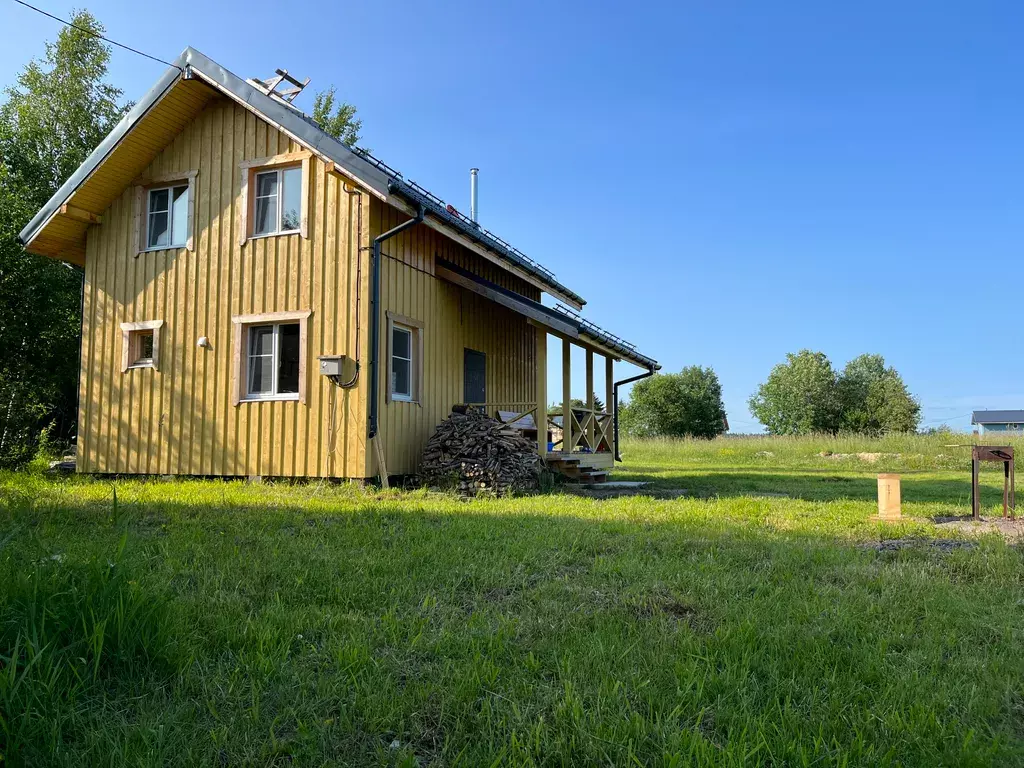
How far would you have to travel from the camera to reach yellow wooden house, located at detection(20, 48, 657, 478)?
35.7ft

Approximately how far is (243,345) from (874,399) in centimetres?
5739

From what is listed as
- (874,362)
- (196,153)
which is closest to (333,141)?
(196,153)

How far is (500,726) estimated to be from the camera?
2721mm

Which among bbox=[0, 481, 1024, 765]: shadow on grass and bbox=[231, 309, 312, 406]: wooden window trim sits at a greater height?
bbox=[231, 309, 312, 406]: wooden window trim

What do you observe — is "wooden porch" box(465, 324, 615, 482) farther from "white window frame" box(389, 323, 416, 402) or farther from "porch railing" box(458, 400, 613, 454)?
"white window frame" box(389, 323, 416, 402)

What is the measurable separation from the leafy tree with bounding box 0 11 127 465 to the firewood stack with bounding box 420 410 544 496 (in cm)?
917

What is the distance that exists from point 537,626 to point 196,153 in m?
11.5

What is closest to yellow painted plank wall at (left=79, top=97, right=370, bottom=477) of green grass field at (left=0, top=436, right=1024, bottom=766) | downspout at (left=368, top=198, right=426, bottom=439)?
downspout at (left=368, top=198, right=426, bottom=439)

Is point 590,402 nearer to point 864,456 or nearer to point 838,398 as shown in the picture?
point 864,456

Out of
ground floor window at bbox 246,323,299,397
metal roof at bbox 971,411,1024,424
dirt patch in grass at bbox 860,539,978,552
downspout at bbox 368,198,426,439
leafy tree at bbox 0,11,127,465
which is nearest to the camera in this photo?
dirt patch in grass at bbox 860,539,978,552

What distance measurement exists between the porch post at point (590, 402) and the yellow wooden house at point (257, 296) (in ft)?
5.09

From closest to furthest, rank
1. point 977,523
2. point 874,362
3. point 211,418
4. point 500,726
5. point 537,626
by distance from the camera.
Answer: point 500,726 → point 537,626 → point 977,523 → point 211,418 → point 874,362

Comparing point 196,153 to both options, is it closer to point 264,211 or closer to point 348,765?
point 264,211

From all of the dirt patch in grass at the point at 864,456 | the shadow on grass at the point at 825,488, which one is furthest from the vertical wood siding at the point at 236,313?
the dirt patch in grass at the point at 864,456
